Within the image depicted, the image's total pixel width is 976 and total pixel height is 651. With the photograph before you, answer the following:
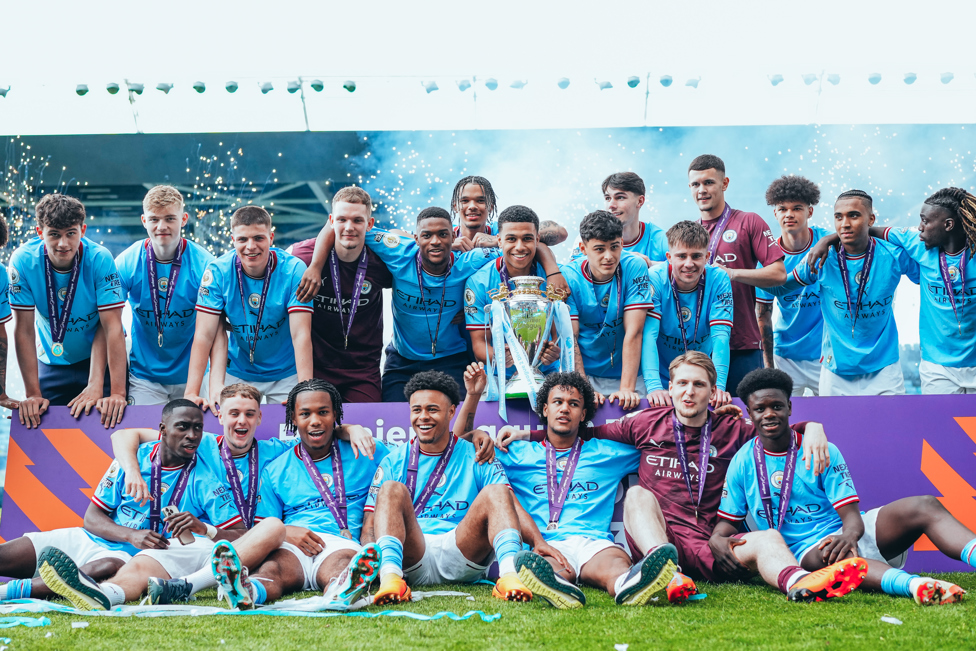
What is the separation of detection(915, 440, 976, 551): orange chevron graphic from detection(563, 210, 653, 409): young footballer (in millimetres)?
1648

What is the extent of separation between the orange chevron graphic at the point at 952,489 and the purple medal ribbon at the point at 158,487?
395 centimetres

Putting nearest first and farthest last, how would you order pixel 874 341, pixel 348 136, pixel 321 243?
pixel 321 243 → pixel 874 341 → pixel 348 136

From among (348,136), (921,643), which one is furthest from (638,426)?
(348,136)

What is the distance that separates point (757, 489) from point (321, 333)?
290 centimetres

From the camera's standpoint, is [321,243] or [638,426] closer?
[638,426]

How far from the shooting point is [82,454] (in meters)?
4.70

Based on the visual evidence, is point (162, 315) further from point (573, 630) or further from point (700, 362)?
point (573, 630)

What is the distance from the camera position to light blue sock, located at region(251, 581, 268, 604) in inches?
133

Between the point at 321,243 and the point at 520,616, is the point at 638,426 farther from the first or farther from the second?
the point at 321,243

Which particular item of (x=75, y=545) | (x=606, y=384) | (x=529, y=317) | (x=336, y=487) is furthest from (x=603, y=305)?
(x=75, y=545)

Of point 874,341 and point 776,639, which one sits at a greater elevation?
point 874,341

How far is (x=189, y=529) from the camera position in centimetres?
391

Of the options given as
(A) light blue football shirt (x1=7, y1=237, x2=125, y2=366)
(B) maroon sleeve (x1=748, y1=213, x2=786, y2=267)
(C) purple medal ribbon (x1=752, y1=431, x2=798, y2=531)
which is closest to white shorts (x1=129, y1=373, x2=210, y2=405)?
(A) light blue football shirt (x1=7, y1=237, x2=125, y2=366)

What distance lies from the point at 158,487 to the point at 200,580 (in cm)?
81
